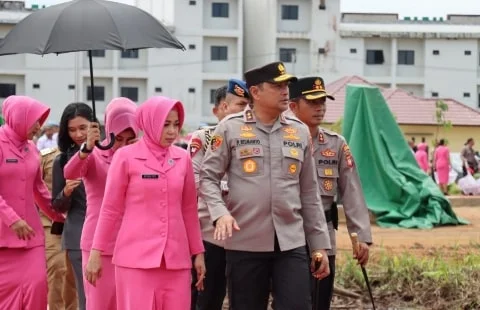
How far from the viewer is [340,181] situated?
671 cm

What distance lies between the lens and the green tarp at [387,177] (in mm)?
17453

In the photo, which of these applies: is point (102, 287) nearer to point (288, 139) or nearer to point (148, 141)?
point (148, 141)

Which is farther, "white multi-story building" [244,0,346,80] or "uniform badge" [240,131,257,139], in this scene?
"white multi-story building" [244,0,346,80]

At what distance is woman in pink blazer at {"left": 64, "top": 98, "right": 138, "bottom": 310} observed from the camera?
6.27 metres

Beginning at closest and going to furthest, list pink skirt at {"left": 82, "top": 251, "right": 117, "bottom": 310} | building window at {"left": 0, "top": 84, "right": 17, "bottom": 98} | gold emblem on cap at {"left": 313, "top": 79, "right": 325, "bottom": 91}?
pink skirt at {"left": 82, "top": 251, "right": 117, "bottom": 310}, gold emblem on cap at {"left": 313, "top": 79, "right": 325, "bottom": 91}, building window at {"left": 0, "top": 84, "right": 17, "bottom": 98}

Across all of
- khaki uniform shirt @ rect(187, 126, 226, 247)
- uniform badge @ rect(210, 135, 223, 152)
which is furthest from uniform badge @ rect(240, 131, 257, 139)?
khaki uniform shirt @ rect(187, 126, 226, 247)

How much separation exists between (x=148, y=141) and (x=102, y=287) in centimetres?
111

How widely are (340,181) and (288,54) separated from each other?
52115 millimetres

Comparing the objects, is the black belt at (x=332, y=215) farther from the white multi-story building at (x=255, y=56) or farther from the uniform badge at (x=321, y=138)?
the white multi-story building at (x=255, y=56)

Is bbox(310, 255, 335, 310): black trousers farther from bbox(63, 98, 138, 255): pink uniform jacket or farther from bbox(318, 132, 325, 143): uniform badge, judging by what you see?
bbox(63, 98, 138, 255): pink uniform jacket

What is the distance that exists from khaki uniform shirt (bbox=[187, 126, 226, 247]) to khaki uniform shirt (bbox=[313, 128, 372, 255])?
2.41 ft

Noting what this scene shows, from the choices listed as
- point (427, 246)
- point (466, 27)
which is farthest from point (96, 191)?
point (466, 27)

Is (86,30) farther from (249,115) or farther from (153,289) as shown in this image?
(153,289)

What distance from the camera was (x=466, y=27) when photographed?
5978 centimetres
